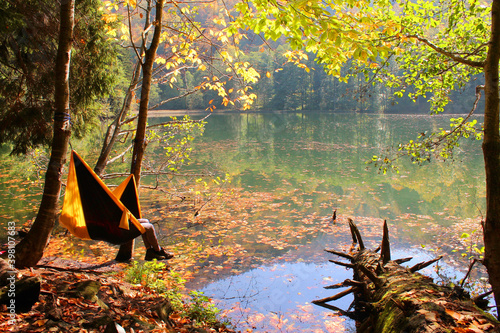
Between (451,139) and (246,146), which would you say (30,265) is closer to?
(451,139)

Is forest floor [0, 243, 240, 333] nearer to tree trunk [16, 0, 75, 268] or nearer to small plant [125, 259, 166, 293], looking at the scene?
small plant [125, 259, 166, 293]

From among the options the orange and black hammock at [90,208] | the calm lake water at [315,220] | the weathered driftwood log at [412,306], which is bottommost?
the calm lake water at [315,220]

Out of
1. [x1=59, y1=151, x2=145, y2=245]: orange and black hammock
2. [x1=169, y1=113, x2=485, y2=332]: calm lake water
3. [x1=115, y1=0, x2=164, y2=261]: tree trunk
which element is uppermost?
[x1=115, y1=0, x2=164, y2=261]: tree trunk

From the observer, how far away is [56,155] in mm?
3270

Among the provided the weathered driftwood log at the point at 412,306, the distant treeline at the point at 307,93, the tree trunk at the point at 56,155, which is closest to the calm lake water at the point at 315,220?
the weathered driftwood log at the point at 412,306

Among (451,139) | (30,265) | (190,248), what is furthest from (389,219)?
(30,265)

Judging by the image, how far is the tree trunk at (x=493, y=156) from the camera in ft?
9.64

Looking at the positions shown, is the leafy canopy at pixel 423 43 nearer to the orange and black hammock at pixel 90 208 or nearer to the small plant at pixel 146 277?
the orange and black hammock at pixel 90 208

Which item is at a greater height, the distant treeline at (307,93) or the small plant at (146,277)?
the distant treeline at (307,93)

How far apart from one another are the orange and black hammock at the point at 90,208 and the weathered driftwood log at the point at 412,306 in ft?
8.55

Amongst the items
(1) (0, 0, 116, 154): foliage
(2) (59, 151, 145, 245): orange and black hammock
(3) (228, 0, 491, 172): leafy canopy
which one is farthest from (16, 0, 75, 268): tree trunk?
(3) (228, 0, 491, 172): leafy canopy

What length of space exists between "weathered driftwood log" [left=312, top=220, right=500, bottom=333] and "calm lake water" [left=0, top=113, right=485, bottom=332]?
720mm

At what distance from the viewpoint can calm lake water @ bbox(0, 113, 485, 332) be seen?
4.80m

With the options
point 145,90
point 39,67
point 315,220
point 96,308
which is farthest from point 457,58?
point 39,67
